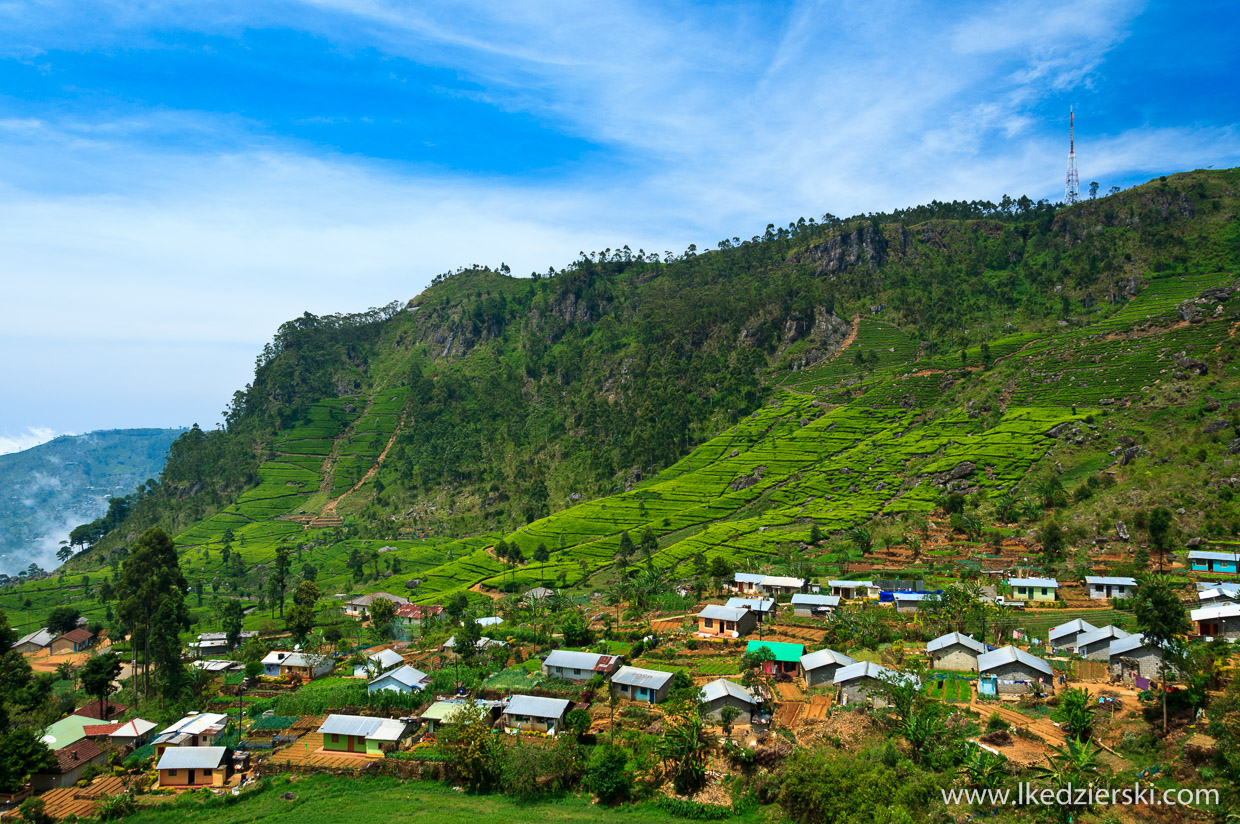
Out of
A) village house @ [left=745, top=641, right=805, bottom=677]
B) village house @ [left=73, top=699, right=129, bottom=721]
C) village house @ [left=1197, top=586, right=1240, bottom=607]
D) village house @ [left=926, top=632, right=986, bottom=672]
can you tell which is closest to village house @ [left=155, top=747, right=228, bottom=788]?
village house @ [left=73, top=699, right=129, bottom=721]

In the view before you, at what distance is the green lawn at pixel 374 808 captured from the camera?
1145 inches

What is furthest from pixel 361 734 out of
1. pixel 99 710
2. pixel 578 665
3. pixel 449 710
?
pixel 99 710

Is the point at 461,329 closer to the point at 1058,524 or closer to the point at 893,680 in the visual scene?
the point at 1058,524

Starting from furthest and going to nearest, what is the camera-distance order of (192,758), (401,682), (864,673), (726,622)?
(726,622)
(401,682)
(864,673)
(192,758)

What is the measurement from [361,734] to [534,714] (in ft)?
29.8

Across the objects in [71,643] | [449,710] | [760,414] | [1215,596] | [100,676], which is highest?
[760,414]

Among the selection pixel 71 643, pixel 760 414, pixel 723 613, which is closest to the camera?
pixel 723 613

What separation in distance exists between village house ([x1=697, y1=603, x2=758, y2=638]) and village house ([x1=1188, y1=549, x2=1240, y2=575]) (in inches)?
1324

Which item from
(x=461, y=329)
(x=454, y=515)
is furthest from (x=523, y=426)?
(x=461, y=329)

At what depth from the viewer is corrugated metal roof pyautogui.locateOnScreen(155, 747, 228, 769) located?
35469 mm

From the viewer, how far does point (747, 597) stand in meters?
60.8

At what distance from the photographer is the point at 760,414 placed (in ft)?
424

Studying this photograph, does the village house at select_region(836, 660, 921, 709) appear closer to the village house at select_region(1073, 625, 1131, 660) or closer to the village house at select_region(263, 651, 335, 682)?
the village house at select_region(1073, 625, 1131, 660)

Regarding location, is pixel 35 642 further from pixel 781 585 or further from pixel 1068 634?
pixel 1068 634
